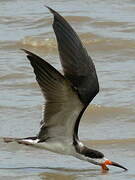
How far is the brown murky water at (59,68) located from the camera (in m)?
8.52

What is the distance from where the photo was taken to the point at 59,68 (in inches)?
457

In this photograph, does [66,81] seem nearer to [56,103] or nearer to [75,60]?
[75,60]

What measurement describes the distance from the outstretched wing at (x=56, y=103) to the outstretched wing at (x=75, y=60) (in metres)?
0.11

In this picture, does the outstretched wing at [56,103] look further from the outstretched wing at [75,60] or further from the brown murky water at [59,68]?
the brown murky water at [59,68]

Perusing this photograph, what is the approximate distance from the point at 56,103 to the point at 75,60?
1.59 ft

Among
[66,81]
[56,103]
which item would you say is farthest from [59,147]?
[66,81]

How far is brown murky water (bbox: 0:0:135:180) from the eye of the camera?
852 centimetres

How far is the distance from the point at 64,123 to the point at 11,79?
298 centimetres

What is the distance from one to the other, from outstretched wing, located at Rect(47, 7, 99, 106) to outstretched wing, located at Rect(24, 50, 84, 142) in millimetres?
112

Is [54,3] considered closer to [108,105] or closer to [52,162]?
Result: [108,105]

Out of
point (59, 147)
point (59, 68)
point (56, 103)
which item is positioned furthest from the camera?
point (59, 68)

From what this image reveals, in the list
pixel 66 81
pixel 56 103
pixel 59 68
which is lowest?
pixel 59 68

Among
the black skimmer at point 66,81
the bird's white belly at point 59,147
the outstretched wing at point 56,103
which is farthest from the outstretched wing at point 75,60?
the bird's white belly at point 59,147


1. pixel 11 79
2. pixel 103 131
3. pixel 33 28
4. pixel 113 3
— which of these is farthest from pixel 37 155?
pixel 113 3
